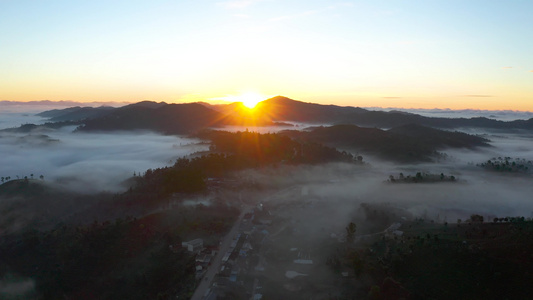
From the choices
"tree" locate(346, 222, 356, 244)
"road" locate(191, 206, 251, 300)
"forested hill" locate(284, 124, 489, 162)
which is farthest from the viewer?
"forested hill" locate(284, 124, 489, 162)

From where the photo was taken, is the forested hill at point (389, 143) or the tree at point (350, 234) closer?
the tree at point (350, 234)

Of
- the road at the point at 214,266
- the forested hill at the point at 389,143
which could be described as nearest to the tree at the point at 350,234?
the road at the point at 214,266

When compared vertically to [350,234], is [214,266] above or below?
below

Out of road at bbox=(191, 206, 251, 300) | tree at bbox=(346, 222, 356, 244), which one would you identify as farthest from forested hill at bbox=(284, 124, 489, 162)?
road at bbox=(191, 206, 251, 300)

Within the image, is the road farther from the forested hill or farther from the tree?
the forested hill

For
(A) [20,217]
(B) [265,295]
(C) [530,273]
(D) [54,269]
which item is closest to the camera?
(C) [530,273]

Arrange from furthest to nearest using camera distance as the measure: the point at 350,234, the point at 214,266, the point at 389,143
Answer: the point at 389,143 → the point at 350,234 → the point at 214,266

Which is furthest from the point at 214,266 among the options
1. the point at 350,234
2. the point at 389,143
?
the point at 389,143

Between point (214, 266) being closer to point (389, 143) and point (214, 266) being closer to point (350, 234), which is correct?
point (350, 234)

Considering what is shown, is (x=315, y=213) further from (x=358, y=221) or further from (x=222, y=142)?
(x=222, y=142)

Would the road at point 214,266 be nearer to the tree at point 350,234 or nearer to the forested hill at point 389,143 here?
the tree at point 350,234

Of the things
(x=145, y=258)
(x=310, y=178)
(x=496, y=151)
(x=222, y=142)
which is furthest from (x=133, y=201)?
(x=496, y=151)
